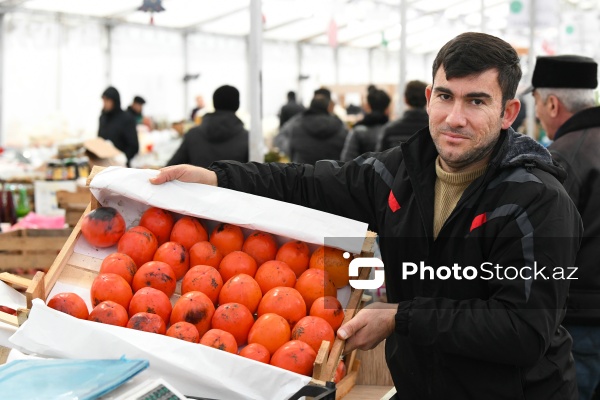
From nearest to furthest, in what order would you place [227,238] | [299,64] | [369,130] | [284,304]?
[284,304], [227,238], [369,130], [299,64]

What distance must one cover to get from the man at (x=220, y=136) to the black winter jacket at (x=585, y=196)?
112 inches

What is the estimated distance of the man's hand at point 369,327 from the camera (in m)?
1.92

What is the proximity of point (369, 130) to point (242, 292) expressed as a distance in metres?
4.37

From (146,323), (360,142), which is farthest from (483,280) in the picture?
(360,142)

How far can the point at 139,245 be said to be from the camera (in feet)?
7.39

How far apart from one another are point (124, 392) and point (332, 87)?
13.8m

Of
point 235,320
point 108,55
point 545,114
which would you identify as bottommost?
point 235,320

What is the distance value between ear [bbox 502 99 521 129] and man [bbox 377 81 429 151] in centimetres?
361

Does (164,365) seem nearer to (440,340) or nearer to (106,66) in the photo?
(440,340)

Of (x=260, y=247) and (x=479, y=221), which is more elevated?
(x=479, y=221)

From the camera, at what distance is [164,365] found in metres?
1.88

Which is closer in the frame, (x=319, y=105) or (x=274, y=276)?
(x=274, y=276)

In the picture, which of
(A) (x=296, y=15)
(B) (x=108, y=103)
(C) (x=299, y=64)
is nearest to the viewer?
(B) (x=108, y=103)

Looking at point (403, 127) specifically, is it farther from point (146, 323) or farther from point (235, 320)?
point (146, 323)
